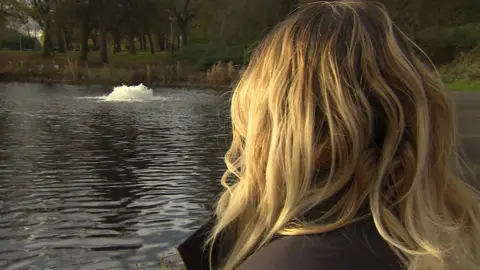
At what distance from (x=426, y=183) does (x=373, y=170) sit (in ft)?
0.41

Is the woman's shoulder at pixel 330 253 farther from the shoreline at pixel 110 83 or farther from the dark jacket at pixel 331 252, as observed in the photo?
the shoreline at pixel 110 83

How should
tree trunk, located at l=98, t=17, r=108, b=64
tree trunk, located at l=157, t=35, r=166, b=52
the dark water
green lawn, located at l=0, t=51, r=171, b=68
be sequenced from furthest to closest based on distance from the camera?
1. tree trunk, located at l=157, t=35, r=166, b=52
2. tree trunk, located at l=98, t=17, r=108, b=64
3. green lawn, located at l=0, t=51, r=171, b=68
4. the dark water

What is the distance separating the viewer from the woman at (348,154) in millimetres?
1480

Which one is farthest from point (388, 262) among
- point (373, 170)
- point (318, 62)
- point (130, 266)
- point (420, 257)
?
point (130, 266)

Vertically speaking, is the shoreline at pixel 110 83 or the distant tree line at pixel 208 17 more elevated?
the distant tree line at pixel 208 17

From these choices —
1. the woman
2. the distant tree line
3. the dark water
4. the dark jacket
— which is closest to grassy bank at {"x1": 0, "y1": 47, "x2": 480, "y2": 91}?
the distant tree line

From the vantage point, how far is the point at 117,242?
850cm

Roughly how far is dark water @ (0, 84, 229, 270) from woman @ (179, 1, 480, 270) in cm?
220

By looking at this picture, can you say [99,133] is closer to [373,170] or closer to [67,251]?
[67,251]

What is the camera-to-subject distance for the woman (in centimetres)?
148

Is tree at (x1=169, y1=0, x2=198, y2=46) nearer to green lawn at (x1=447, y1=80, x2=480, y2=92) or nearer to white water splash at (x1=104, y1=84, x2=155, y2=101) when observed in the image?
white water splash at (x1=104, y1=84, x2=155, y2=101)

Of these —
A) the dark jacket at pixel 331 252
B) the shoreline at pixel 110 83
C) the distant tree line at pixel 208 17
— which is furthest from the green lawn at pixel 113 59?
the dark jacket at pixel 331 252

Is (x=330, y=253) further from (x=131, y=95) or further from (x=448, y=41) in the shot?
(x=448, y=41)

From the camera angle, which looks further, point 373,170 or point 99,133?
point 99,133
